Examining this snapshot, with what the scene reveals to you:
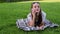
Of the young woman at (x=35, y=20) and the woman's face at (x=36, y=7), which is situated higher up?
the woman's face at (x=36, y=7)

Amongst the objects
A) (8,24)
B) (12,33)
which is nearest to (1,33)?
(12,33)

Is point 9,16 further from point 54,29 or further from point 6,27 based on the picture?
point 54,29

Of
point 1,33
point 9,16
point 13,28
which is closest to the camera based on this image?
point 1,33

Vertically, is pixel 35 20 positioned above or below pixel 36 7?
below

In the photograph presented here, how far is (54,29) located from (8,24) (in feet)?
3.92

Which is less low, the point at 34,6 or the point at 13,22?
the point at 34,6

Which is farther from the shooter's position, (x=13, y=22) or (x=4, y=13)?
(x=4, y=13)

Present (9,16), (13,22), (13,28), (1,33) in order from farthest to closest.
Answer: (9,16), (13,22), (13,28), (1,33)

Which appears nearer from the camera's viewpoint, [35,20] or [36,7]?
[36,7]

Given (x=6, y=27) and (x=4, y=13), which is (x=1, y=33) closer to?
(x=6, y=27)

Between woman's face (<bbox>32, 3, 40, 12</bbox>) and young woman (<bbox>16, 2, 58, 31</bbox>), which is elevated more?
woman's face (<bbox>32, 3, 40, 12</bbox>)

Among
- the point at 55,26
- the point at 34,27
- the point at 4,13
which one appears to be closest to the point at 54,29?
the point at 55,26

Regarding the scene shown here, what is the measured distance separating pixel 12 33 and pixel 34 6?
0.77m

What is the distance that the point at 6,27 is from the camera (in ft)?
17.4
